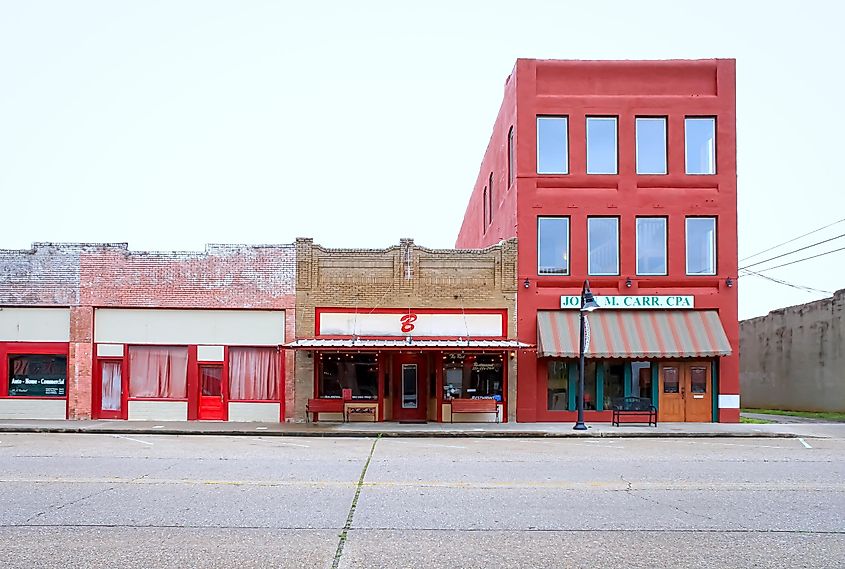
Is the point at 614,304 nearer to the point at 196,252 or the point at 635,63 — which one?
the point at 635,63

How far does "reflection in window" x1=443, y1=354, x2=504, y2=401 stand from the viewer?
2461cm

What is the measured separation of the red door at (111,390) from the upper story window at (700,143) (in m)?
18.2

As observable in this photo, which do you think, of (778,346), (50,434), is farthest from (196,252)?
(778,346)

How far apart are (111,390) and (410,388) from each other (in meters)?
8.99

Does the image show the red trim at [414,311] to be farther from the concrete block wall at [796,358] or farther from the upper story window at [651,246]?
the concrete block wall at [796,358]

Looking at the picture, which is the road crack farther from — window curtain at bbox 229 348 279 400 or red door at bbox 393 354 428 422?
window curtain at bbox 229 348 279 400

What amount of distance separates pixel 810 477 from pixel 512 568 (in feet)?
25.8

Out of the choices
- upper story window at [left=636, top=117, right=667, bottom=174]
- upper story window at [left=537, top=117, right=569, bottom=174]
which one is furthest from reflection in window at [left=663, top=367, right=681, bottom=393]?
upper story window at [left=537, top=117, right=569, bottom=174]

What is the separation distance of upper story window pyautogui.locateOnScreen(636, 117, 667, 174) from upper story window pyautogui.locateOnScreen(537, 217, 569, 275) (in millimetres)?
2913

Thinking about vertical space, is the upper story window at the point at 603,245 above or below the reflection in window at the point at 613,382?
above

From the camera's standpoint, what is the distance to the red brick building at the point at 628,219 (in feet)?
80.7

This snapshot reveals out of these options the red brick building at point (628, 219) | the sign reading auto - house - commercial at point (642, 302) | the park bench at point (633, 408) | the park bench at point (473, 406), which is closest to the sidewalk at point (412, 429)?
the park bench at point (633, 408)

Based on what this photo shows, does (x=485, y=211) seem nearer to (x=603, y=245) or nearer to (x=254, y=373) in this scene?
(x=603, y=245)

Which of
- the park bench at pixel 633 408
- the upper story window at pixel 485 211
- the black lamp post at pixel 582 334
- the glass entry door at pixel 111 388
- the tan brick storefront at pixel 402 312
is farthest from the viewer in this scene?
the upper story window at pixel 485 211
